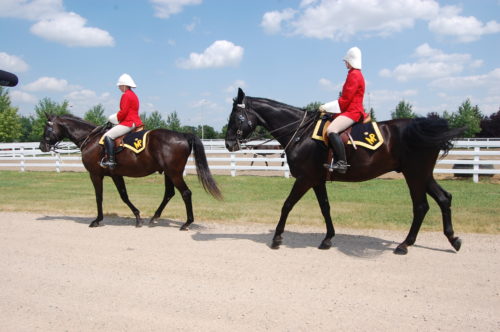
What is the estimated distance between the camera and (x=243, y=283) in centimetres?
471

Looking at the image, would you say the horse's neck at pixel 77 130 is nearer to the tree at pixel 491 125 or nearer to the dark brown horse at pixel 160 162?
the dark brown horse at pixel 160 162

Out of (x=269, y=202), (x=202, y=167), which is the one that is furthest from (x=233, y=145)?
(x=269, y=202)

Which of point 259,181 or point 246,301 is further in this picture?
point 259,181

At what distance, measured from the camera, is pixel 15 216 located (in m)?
9.23

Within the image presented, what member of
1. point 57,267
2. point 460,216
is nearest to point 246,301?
point 57,267

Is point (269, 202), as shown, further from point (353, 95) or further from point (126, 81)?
point (353, 95)

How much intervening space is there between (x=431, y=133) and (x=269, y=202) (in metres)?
5.75

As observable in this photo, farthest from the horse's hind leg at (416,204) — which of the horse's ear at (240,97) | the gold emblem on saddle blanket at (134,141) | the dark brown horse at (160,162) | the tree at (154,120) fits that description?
the tree at (154,120)

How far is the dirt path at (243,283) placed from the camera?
3.72 m

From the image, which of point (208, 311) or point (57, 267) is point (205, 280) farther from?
point (57, 267)

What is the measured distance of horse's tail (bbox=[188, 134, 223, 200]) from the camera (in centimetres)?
802

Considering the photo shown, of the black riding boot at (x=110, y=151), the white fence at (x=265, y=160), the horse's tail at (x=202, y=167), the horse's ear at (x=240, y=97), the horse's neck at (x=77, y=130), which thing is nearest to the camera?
the horse's ear at (x=240, y=97)

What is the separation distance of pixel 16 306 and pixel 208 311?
1949mm

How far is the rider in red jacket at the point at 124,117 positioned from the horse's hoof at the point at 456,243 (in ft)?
20.2
